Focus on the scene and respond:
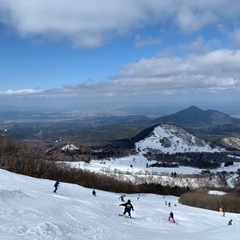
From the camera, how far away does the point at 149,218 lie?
40.8 meters

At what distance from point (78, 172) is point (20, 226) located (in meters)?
103

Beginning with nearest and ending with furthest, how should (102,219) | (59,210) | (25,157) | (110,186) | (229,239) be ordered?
(229,239) → (59,210) → (102,219) → (25,157) → (110,186)

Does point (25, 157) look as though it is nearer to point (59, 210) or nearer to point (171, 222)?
point (171, 222)

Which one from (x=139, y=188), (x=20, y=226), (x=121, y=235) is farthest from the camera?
(x=139, y=188)

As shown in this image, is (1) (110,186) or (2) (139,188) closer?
(1) (110,186)

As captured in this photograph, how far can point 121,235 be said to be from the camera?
2572 centimetres

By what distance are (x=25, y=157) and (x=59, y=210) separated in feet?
235

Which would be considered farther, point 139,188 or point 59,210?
point 139,188

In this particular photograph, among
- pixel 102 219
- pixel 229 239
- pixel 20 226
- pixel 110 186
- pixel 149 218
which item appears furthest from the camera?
pixel 110 186

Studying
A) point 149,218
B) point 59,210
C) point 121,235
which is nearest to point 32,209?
point 59,210

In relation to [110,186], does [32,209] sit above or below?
above

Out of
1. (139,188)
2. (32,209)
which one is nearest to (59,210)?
(32,209)

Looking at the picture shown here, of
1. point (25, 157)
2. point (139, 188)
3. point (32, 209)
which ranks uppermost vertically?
point (32, 209)

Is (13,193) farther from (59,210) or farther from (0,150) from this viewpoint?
(0,150)
